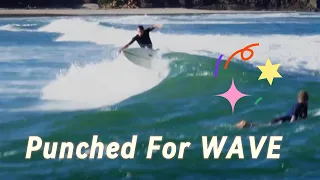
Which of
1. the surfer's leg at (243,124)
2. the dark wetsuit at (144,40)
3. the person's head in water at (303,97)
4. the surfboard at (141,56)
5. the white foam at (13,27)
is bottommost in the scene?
the surfer's leg at (243,124)

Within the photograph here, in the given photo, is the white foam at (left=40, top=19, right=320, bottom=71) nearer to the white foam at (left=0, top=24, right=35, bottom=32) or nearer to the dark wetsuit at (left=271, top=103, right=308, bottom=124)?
the white foam at (left=0, top=24, right=35, bottom=32)

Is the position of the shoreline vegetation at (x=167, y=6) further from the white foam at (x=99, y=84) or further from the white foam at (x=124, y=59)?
the white foam at (x=99, y=84)

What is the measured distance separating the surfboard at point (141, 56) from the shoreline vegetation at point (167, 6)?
35 cm

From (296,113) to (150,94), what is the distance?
100 centimetres

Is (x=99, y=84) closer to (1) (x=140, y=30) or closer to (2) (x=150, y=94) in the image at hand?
(2) (x=150, y=94)

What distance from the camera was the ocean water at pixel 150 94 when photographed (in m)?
3.27

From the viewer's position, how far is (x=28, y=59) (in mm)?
3393

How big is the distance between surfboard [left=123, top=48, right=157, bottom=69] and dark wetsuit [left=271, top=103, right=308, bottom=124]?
36.9 inches

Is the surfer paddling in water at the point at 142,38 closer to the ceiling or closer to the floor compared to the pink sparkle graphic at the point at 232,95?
closer to the ceiling

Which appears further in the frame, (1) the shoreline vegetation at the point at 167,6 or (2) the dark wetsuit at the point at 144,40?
(1) the shoreline vegetation at the point at 167,6

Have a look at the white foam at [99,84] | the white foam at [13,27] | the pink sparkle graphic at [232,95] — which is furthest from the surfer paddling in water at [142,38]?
the white foam at [13,27]

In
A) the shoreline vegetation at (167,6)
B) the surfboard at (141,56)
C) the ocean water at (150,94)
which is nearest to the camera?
the ocean water at (150,94)

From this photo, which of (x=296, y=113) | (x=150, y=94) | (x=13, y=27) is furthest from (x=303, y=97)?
(x=13, y=27)

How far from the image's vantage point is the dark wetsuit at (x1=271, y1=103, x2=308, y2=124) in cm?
333
